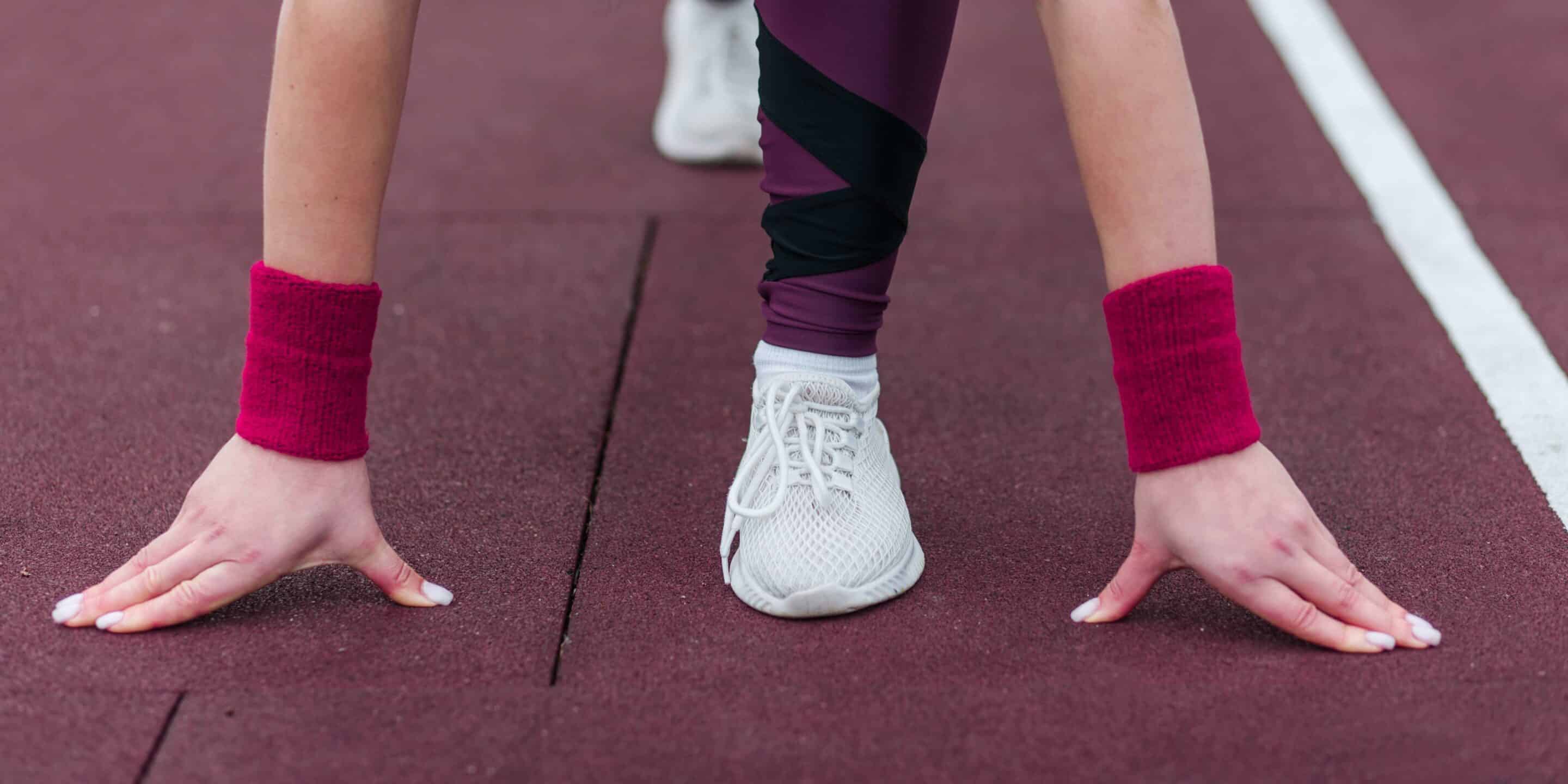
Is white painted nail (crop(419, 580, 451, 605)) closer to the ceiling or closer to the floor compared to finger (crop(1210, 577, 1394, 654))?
closer to the floor

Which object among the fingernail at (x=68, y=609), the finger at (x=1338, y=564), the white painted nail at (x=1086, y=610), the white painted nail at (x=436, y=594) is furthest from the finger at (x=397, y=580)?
the finger at (x=1338, y=564)

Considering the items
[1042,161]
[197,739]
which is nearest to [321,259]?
[197,739]

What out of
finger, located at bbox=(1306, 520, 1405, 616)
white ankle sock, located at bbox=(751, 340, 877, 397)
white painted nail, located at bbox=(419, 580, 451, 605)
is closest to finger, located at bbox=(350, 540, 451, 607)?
white painted nail, located at bbox=(419, 580, 451, 605)

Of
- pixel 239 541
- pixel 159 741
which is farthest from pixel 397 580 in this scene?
pixel 159 741

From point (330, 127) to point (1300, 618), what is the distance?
101 centimetres

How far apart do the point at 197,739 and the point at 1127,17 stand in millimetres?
1045

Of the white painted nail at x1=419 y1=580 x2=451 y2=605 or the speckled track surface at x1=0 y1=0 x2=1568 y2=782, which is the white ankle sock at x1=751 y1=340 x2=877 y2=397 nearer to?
the speckled track surface at x1=0 y1=0 x2=1568 y2=782

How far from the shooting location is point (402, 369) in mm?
2098

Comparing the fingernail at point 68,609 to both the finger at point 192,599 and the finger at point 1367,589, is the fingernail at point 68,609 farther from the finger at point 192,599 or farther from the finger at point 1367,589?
the finger at point 1367,589

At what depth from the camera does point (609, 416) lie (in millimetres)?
1974

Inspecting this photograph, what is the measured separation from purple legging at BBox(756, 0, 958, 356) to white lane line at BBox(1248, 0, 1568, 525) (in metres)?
0.84

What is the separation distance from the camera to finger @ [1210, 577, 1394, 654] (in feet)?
4.51

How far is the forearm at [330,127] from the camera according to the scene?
1.35 meters

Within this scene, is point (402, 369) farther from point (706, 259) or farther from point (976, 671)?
point (976, 671)
